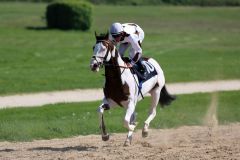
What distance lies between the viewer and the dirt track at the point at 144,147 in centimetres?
1276

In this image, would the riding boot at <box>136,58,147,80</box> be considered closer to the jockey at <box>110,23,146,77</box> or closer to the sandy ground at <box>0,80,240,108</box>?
the jockey at <box>110,23,146,77</box>

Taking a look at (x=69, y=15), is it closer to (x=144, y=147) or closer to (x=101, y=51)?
(x=144, y=147)

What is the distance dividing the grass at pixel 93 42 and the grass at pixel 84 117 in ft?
11.7

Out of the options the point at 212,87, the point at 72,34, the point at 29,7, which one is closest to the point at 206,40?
the point at 72,34


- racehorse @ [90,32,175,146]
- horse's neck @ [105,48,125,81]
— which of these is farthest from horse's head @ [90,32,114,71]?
horse's neck @ [105,48,125,81]

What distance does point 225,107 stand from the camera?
67.6ft

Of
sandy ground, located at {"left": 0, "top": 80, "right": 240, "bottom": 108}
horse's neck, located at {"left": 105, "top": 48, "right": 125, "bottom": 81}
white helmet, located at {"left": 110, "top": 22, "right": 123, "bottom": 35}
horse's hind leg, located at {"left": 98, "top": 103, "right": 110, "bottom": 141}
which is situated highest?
white helmet, located at {"left": 110, "top": 22, "right": 123, "bottom": 35}

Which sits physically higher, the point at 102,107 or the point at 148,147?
the point at 102,107

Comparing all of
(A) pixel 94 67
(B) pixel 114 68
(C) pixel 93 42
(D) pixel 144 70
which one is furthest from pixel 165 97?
(C) pixel 93 42

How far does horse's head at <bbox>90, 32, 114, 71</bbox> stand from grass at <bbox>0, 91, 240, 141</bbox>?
308cm

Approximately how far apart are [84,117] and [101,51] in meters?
4.62

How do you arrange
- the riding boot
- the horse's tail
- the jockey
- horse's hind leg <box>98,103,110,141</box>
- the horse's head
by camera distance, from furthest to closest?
the horse's tail
the riding boot
the jockey
horse's hind leg <box>98,103,110,141</box>
the horse's head

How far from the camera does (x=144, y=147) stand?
46.4 ft

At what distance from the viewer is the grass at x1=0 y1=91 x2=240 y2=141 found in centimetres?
1602
